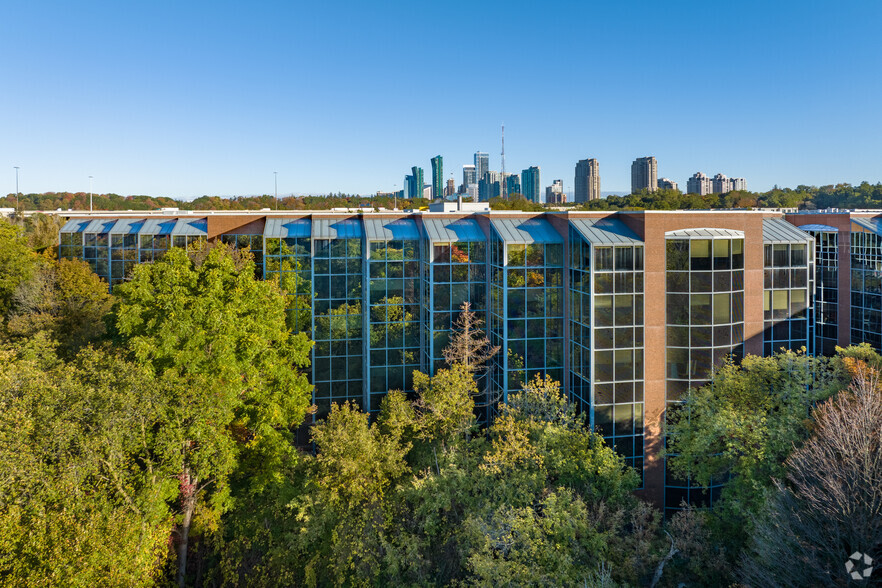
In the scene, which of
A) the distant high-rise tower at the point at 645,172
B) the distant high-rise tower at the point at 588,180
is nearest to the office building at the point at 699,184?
the distant high-rise tower at the point at 645,172

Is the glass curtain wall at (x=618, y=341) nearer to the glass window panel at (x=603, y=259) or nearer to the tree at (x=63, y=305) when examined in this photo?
the glass window panel at (x=603, y=259)

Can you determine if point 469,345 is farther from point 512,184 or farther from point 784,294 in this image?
point 512,184

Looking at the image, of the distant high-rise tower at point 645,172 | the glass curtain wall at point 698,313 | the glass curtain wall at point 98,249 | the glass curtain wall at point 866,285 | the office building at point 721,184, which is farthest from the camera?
the distant high-rise tower at point 645,172

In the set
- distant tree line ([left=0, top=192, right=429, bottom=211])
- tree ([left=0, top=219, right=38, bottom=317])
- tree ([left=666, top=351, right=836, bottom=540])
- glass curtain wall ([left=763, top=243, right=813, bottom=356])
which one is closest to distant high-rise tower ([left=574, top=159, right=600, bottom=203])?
distant tree line ([left=0, top=192, right=429, bottom=211])

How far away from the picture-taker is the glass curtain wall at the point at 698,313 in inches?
1300

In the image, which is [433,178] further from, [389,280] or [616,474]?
[616,474]

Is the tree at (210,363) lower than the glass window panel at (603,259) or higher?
lower

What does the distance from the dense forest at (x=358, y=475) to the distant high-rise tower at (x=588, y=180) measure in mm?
150707

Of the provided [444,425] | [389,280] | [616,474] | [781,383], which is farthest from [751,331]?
[389,280]

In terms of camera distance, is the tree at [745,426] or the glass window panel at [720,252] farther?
the glass window panel at [720,252]

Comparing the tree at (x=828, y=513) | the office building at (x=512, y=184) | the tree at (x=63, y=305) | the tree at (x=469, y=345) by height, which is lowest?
the tree at (x=828, y=513)

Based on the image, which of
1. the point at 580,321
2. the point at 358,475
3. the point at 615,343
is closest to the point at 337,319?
the point at 358,475

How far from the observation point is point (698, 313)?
33.2 metres

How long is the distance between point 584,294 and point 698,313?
672 centimetres
